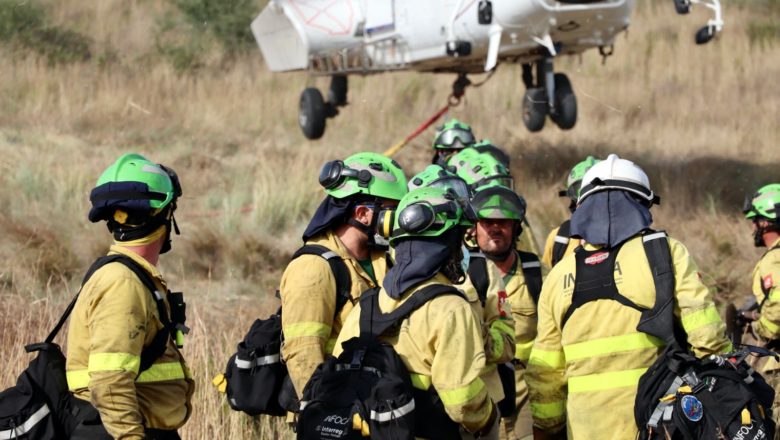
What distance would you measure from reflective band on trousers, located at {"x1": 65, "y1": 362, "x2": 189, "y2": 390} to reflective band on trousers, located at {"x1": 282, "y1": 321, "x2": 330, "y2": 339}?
0.50m

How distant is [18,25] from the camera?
75.2 feet

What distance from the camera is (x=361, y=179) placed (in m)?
4.77

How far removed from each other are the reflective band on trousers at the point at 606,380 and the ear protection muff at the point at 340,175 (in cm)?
125

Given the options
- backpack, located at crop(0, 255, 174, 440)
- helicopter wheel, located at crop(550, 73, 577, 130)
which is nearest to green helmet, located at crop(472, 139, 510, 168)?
backpack, located at crop(0, 255, 174, 440)

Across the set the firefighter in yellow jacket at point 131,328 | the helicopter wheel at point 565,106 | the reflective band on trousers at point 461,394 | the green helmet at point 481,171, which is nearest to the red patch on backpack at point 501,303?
the reflective band on trousers at point 461,394

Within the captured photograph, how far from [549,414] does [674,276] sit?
2.81ft

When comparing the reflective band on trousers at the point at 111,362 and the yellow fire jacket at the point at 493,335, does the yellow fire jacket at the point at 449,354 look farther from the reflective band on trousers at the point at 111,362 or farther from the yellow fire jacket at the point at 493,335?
the reflective band on trousers at the point at 111,362

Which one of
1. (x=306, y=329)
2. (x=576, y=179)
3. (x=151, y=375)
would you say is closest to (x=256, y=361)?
(x=306, y=329)

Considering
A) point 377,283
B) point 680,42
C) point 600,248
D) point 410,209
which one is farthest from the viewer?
point 680,42

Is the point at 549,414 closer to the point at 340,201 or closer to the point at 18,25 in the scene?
the point at 340,201

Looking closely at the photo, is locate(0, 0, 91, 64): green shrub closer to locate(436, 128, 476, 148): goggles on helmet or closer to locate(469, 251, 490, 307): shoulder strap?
locate(436, 128, 476, 148): goggles on helmet

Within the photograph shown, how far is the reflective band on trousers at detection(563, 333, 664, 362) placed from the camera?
4.19 meters

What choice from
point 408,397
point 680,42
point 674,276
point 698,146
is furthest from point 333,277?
point 680,42

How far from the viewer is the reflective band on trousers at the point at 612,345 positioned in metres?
4.19
